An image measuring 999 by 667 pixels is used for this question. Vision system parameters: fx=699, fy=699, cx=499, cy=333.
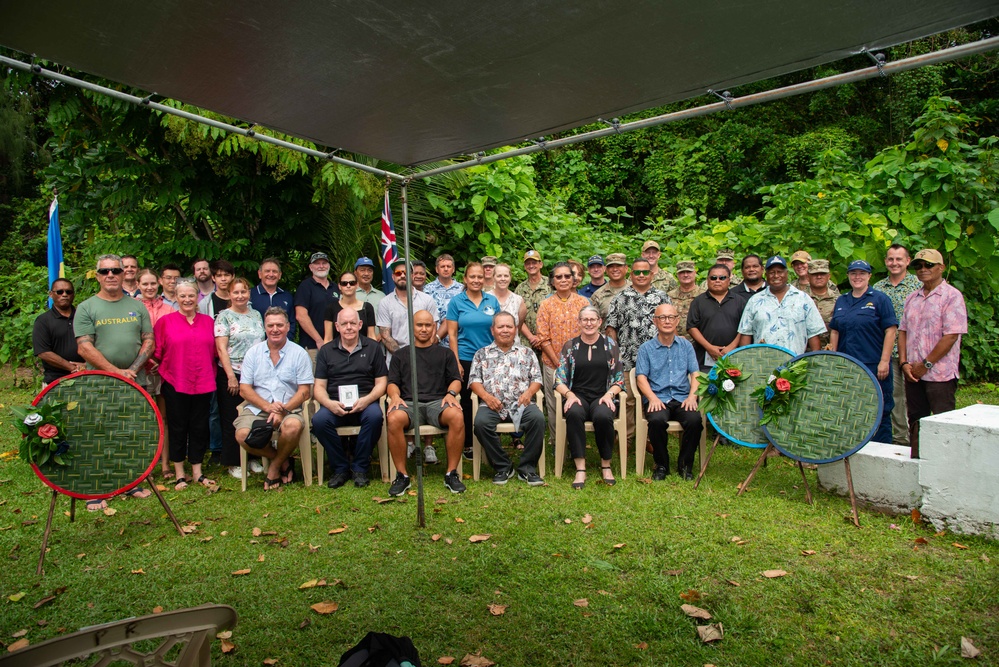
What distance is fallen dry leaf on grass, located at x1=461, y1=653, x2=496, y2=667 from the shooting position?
313 centimetres

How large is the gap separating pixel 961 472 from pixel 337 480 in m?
4.62

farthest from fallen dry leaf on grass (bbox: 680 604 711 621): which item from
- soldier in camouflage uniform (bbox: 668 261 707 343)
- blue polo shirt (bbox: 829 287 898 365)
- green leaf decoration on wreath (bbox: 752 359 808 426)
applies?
soldier in camouflage uniform (bbox: 668 261 707 343)

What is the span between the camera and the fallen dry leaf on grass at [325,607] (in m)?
3.62

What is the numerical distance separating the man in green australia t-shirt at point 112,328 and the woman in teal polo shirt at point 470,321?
2708 millimetres

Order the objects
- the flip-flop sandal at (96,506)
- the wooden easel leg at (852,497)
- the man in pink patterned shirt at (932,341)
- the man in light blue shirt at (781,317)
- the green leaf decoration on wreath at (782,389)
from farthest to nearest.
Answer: the man in light blue shirt at (781,317)
the man in pink patterned shirt at (932,341)
the flip-flop sandal at (96,506)
the green leaf decoration on wreath at (782,389)
the wooden easel leg at (852,497)

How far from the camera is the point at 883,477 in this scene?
16.3 ft

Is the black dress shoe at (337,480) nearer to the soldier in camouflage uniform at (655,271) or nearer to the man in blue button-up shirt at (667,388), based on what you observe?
the man in blue button-up shirt at (667,388)

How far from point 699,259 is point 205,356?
6.37 metres

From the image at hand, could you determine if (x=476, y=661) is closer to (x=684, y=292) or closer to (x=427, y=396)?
(x=427, y=396)

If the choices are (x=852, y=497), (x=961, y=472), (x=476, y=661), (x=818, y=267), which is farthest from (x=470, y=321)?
(x=961, y=472)

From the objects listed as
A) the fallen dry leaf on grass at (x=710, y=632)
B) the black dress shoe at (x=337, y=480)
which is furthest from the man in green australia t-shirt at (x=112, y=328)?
the fallen dry leaf on grass at (x=710, y=632)

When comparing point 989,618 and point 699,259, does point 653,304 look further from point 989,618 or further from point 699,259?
point 989,618

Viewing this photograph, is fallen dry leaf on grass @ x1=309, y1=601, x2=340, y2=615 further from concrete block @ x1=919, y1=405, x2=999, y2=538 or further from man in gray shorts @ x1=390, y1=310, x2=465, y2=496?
concrete block @ x1=919, y1=405, x2=999, y2=538

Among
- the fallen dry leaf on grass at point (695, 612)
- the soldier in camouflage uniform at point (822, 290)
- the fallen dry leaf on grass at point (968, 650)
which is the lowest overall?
the fallen dry leaf on grass at point (968, 650)
